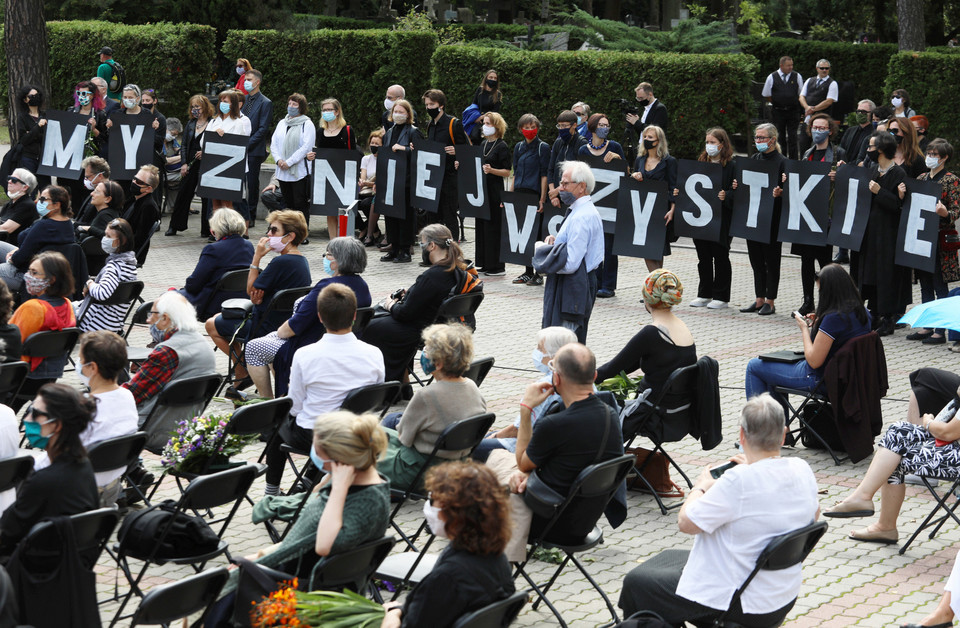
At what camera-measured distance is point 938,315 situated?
25.8 feet

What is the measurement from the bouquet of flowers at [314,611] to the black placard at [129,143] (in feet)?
43.4

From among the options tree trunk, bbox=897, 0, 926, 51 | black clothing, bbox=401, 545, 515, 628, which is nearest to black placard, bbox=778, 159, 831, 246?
black clothing, bbox=401, 545, 515, 628

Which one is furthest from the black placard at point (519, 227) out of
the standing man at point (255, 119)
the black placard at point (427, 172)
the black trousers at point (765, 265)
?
the standing man at point (255, 119)

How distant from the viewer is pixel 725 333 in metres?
12.9

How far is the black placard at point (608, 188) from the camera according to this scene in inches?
567

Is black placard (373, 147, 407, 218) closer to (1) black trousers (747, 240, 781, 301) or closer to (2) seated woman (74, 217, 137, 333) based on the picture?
(1) black trousers (747, 240, 781, 301)

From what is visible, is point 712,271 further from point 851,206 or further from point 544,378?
point 544,378

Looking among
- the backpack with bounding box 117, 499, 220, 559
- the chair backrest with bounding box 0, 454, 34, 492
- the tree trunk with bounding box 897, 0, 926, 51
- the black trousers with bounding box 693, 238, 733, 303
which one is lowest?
the black trousers with bounding box 693, 238, 733, 303

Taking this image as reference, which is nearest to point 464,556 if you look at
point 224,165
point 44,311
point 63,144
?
point 44,311

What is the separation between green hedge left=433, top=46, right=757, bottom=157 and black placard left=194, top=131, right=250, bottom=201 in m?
6.64

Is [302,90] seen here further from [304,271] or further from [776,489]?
[776,489]

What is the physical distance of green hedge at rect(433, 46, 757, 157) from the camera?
2006 centimetres

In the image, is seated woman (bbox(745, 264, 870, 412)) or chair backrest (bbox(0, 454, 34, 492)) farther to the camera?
seated woman (bbox(745, 264, 870, 412))

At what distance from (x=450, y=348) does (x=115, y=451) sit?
1.89 meters
